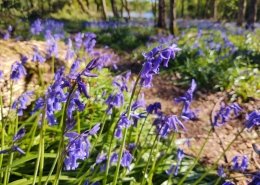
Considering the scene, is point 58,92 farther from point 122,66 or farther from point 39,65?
point 122,66

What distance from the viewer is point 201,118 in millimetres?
6270

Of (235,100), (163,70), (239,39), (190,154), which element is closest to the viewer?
(190,154)

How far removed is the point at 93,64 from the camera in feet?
5.58

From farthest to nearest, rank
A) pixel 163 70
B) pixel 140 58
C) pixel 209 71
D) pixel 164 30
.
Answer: pixel 164 30 → pixel 140 58 → pixel 163 70 → pixel 209 71

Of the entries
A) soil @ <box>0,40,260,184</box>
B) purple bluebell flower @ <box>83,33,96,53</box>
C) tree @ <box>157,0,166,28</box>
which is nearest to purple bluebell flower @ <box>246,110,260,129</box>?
soil @ <box>0,40,260,184</box>

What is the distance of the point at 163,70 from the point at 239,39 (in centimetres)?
451

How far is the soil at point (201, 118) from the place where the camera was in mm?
4660

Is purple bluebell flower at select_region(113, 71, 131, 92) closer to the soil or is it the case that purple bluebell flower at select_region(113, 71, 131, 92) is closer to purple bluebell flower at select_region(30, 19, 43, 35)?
the soil

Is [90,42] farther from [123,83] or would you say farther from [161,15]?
[161,15]

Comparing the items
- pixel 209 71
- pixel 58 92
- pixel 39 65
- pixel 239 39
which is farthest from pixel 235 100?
pixel 239 39

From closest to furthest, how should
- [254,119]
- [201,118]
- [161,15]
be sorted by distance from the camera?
1. [254,119]
2. [201,118]
3. [161,15]

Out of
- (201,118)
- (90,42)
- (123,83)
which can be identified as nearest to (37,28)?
(90,42)

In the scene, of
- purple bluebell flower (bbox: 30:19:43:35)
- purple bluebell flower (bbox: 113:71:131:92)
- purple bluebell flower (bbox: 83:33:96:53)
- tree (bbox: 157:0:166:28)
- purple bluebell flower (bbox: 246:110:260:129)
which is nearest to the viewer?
purple bluebell flower (bbox: 246:110:260:129)

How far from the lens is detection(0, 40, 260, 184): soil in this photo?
4660 millimetres
